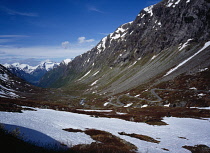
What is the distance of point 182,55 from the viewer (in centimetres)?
16812

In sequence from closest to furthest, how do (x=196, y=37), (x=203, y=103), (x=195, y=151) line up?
(x=195, y=151), (x=203, y=103), (x=196, y=37)

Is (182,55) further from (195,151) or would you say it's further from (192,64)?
(195,151)

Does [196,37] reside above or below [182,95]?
above

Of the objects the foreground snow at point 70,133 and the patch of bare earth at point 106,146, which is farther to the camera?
Answer: the foreground snow at point 70,133

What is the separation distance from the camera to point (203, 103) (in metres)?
69.1

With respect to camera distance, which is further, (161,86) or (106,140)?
(161,86)

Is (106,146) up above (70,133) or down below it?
below

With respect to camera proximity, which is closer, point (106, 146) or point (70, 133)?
point (106, 146)

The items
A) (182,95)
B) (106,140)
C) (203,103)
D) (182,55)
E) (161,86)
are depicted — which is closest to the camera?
(106,140)

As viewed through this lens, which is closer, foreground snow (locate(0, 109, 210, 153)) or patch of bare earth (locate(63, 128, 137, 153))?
patch of bare earth (locate(63, 128, 137, 153))

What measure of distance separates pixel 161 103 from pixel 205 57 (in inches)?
3141

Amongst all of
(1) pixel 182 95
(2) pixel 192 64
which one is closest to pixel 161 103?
(1) pixel 182 95

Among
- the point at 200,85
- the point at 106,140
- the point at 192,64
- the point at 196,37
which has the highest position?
the point at 196,37

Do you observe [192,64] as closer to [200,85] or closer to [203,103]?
[200,85]
